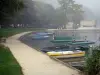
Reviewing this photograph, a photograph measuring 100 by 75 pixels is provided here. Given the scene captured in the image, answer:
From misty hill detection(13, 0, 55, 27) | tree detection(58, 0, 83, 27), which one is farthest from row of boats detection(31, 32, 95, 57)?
tree detection(58, 0, 83, 27)

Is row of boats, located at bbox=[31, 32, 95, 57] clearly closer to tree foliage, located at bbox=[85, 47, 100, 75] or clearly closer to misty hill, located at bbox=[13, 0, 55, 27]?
tree foliage, located at bbox=[85, 47, 100, 75]

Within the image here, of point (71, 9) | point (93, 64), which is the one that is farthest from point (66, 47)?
point (71, 9)

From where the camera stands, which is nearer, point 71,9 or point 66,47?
point 66,47

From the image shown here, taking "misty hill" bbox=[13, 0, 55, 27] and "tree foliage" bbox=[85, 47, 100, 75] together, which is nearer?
"tree foliage" bbox=[85, 47, 100, 75]

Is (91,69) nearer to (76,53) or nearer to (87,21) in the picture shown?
(76,53)

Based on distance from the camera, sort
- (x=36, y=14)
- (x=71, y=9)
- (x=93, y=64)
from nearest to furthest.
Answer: (x=93, y=64) → (x=36, y=14) → (x=71, y=9)

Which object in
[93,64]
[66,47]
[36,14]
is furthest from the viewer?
[36,14]

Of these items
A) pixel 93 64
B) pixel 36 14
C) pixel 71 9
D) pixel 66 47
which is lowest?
pixel 66 47

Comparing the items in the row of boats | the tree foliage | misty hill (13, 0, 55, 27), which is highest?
misty hill (13, 0, 55, 27)

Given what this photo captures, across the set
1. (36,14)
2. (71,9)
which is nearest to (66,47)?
(36,14)

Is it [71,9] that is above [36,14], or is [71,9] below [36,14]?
above

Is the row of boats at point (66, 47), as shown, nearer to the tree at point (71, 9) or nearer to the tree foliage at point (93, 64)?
the tree foliage at point (93, 64)

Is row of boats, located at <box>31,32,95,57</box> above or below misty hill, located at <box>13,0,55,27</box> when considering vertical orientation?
below

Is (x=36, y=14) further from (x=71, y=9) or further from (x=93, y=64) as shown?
(x=93, y=64)
